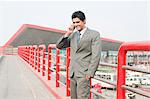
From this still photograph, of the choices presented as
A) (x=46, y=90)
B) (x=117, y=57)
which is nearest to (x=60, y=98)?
(x=46, y=90)

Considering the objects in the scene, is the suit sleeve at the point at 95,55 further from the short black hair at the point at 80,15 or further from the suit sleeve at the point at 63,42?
the suit sleeve at the point at 63,42

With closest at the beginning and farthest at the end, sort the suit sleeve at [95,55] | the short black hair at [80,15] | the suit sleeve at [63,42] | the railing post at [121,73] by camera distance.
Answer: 1. the railing post at [121,73]
2. the suit sleeve at [95,55]
3. the short black hair at [80,15]
4. the suit sleeve at [63,42]

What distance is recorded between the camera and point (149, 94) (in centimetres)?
254

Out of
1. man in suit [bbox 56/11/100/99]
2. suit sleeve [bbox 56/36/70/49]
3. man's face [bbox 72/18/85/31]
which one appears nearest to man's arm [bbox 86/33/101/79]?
man in suit [bbox 56/11/100/99]

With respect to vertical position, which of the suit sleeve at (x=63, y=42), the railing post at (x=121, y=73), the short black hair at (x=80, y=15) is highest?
the short black hair at (x=80, y=15)

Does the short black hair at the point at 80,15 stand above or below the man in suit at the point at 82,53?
above

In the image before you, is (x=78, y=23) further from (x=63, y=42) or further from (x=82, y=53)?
(x=63, y=42)

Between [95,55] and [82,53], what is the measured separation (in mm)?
267

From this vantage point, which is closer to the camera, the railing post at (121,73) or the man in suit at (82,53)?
the railing post at (121,73)

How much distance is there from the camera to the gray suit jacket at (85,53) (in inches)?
151

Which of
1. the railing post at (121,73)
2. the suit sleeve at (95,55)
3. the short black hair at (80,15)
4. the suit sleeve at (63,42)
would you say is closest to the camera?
the railing post at (121,73)

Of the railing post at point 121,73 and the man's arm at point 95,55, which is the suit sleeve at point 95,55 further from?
the railing post at point 121,73

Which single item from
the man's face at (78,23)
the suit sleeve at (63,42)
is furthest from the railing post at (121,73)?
the suit sleeve at (63,42)

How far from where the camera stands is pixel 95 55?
3.81 m
